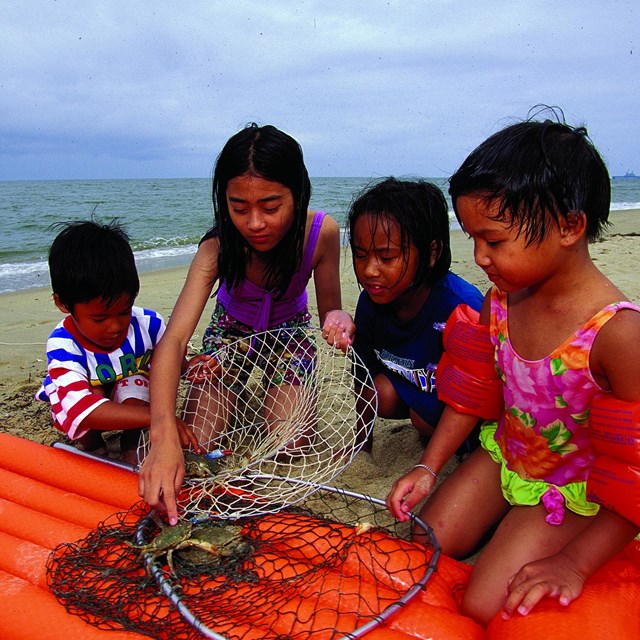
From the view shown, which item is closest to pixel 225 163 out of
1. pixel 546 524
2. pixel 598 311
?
pixel 598 311

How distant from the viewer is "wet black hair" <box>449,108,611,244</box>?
1.80 m

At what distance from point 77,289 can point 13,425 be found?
1282 mm

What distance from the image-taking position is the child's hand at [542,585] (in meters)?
1.71

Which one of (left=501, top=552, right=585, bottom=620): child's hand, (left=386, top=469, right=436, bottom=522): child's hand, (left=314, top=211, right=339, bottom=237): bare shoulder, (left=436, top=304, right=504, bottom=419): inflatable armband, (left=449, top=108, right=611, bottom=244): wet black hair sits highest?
(left=449, top=108, right=611, bottom=244): wet black hair

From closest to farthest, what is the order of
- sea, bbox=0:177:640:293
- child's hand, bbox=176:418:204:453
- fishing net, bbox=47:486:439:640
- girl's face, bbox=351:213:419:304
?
1. fishing net, bbox=47:486:439:640
2. girl's face, bbox=351:213:419:304
3. child's hand, bbox=176:418:204:453
4. sea, bbox=0:177:640:293

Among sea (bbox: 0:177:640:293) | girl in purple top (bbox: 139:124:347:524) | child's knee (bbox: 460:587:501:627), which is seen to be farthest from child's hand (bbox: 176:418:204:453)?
sea (bbox: 0:177:640:293)

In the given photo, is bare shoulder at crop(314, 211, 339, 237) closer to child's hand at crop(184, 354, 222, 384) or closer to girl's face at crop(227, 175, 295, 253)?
girl's face at crop(227, 175, 295, 253)

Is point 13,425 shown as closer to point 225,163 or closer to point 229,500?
point 229,500

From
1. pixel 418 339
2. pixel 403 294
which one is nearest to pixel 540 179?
pixel 403 294

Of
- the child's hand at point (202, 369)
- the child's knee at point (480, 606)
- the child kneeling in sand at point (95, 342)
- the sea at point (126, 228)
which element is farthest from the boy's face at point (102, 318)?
the sea at point (126, 228)

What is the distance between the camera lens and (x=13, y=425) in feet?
11.6

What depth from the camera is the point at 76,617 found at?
1.79 m

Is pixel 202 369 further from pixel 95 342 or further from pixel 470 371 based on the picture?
pixel 470 371

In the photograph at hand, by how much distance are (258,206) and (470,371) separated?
46.3 inches
